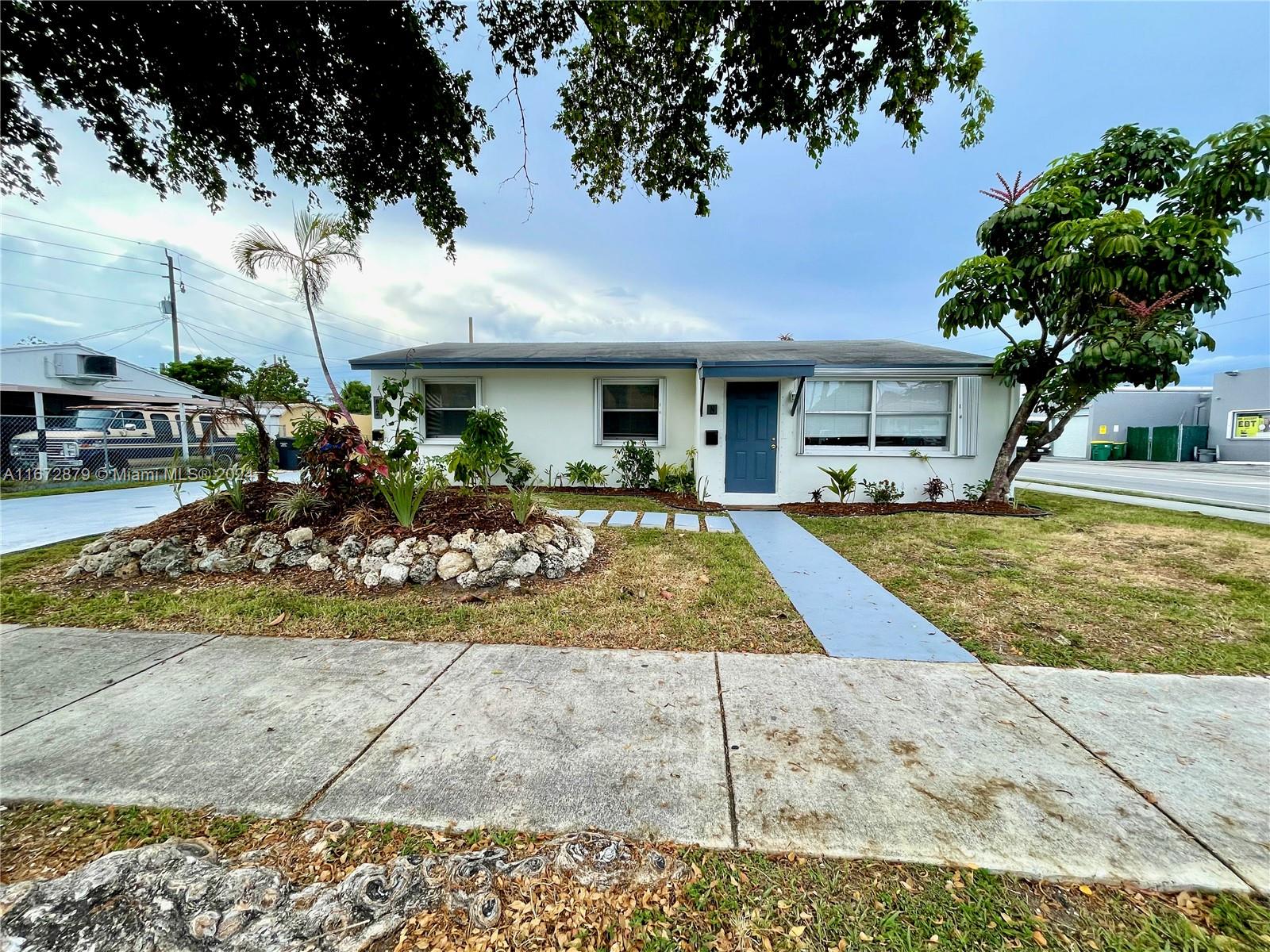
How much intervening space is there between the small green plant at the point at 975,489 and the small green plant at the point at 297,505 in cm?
1066

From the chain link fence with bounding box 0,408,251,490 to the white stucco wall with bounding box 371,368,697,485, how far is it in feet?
16.4

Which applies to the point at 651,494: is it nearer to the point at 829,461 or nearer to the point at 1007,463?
the point at 829,461

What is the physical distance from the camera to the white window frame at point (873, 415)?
360 inches

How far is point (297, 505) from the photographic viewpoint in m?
5.21

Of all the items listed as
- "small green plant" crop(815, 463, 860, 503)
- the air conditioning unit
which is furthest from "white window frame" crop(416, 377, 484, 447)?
the air conditioning unit

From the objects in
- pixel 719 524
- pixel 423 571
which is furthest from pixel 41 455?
pixel 719 524

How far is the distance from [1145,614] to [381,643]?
20.8ft

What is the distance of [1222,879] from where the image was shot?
1716mm

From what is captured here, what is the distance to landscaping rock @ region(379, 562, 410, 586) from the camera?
4617 millimetres

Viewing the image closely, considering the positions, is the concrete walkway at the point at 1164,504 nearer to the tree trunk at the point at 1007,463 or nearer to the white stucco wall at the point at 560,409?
the tree trunk at the point at 1007,463

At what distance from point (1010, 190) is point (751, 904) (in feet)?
35.0

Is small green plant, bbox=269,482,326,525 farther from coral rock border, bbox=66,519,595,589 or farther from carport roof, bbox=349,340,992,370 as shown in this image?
carport roof, bbox=349,340,992,370

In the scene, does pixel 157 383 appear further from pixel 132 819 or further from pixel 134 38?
pixel 132 819

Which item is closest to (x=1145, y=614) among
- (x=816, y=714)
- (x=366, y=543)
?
(x=816, y=714)
